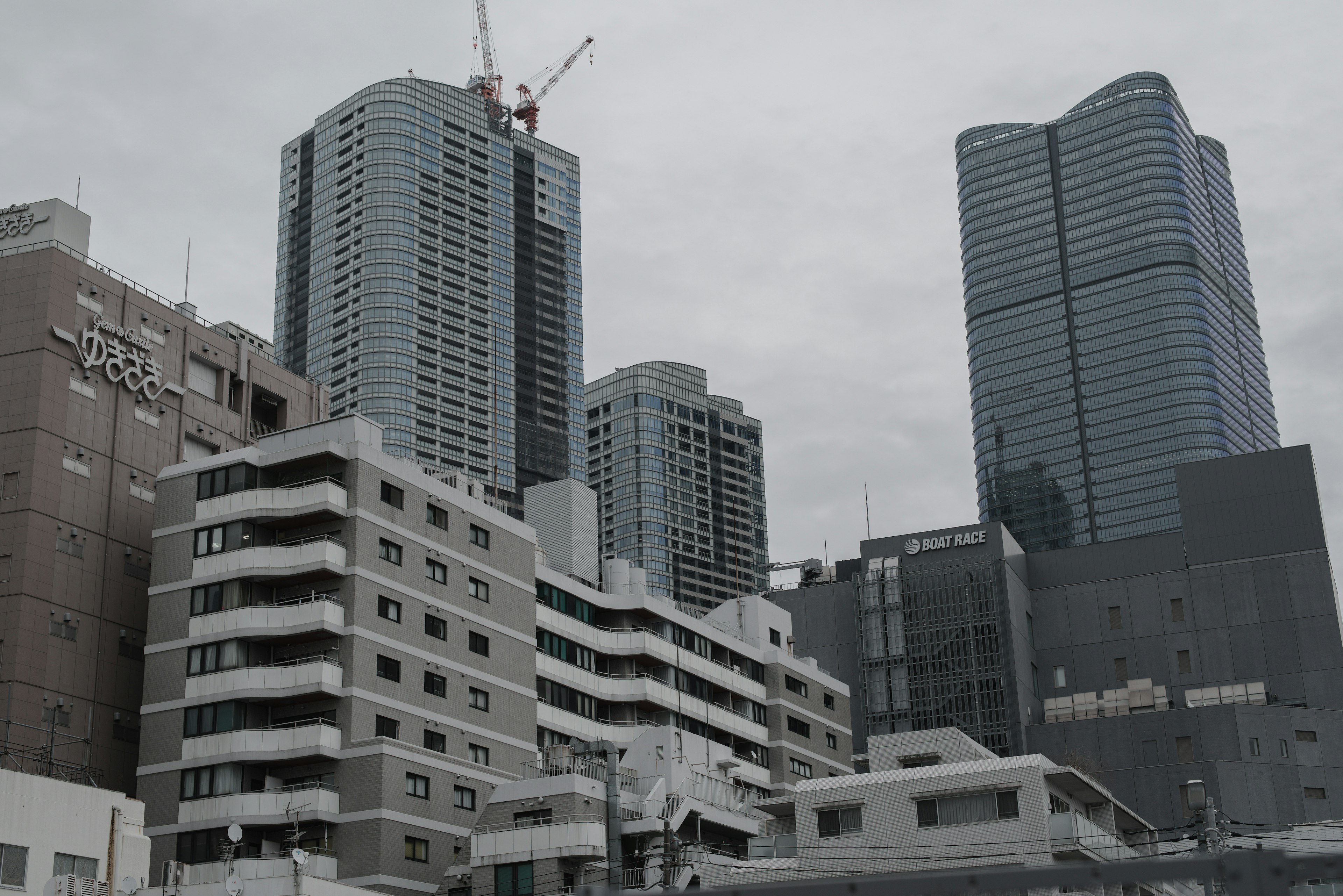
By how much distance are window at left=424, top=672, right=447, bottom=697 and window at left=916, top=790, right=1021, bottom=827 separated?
1149 inches

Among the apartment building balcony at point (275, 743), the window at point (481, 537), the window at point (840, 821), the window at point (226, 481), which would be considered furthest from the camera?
the window at point (481, 537)

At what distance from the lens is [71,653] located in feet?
301

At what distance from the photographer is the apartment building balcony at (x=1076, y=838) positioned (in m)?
74.1

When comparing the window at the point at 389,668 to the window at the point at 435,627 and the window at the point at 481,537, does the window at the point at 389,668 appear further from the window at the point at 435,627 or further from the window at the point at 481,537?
the window at the point at 481,537

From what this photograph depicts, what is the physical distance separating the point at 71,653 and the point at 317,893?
33.7m

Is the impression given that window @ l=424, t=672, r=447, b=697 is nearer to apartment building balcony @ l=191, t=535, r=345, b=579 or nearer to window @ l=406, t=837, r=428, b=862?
apartment building balcony @ l=191, t=535, r=345, b=579

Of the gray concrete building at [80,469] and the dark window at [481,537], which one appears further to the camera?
the dark window at [481,537]

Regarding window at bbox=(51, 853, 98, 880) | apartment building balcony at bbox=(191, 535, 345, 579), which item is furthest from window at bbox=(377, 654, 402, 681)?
window at bbox=(51, 853, 98, 880)

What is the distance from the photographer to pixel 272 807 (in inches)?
3226

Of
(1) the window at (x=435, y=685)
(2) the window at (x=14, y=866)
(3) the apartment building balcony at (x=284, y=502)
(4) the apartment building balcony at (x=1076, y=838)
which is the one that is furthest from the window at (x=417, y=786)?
(4) the apartment building balcony at (x=1076, y=838)

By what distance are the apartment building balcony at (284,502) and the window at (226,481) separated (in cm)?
54

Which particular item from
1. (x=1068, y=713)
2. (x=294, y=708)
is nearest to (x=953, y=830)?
(x=294, y=708)

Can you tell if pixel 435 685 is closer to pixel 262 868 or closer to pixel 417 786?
pixel 417 786

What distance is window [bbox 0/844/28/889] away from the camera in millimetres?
56281
